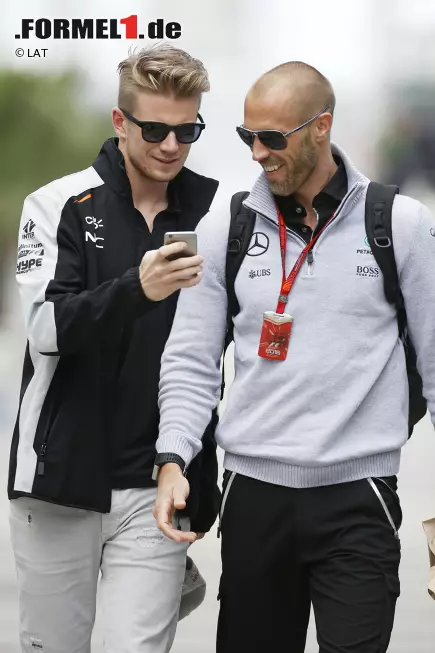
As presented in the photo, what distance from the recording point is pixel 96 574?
3873 millimetres

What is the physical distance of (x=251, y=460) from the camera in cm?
351

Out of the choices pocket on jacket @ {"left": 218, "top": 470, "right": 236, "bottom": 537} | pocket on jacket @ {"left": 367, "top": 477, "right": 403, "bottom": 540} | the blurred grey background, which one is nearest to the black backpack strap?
pocket on jacket @ {"left": 218, "top": 470, "right": 236, "bottom": 537}

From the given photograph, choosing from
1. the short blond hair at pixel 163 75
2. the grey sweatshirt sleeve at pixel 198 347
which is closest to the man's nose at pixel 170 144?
the short blond hair at pixel 163 75

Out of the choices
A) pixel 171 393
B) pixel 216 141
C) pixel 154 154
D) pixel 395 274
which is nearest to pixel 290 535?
pixel 171 393

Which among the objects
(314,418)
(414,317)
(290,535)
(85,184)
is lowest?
(290,535)

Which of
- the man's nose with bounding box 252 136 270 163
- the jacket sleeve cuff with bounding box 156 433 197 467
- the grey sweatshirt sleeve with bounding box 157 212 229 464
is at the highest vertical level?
the man's nose with bounding box 252 136 270 163

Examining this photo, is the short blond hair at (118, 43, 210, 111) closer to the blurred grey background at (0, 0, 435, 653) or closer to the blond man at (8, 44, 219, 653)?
the blond man at (8, 44, 219, 653)

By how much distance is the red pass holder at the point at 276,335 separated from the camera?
340 cm

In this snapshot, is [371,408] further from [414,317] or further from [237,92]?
[237,92]

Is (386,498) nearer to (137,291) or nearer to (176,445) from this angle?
(176,445)

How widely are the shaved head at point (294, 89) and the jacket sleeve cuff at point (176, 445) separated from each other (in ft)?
2.89

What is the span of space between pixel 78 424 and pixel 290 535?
0.66 metres

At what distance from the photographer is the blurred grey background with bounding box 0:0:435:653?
13734 millimetres

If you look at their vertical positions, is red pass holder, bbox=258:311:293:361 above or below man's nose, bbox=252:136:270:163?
below
